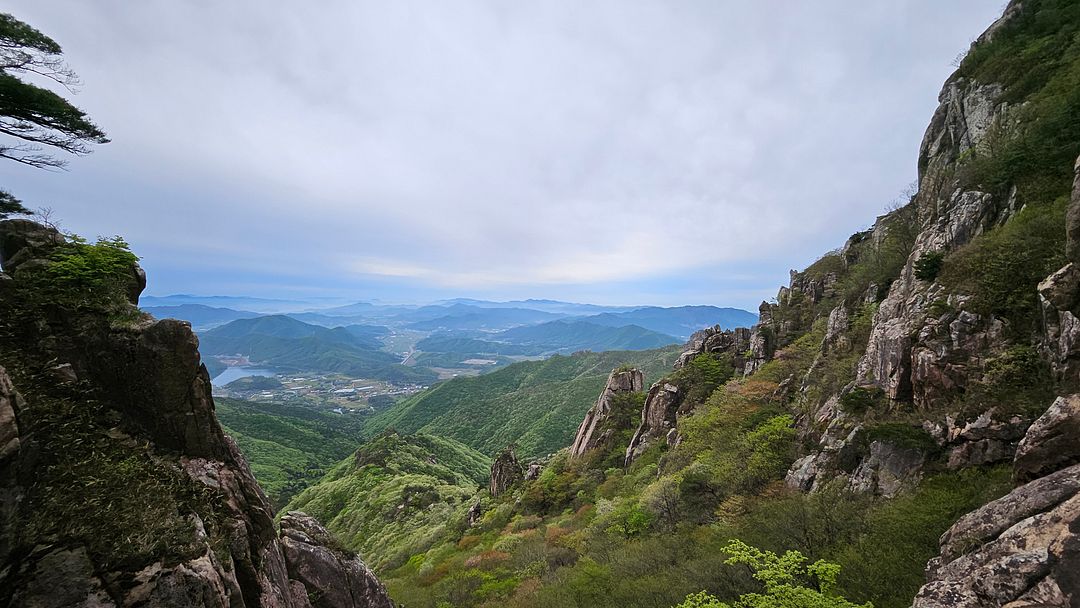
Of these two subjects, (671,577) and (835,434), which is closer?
(671,577)

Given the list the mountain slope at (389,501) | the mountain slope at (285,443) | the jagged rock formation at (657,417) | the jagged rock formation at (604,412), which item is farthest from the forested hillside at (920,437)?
the mountain slope at (285,443)

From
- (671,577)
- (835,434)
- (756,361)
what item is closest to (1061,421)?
(835,434)

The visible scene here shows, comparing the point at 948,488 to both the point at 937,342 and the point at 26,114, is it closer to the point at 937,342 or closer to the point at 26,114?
the point at 937,342

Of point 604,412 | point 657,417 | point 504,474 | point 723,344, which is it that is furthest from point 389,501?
point 723,344

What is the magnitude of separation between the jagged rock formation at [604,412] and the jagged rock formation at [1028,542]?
42.7 metres

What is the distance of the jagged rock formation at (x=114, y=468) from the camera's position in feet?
20.8

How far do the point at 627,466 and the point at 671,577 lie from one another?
27.1m

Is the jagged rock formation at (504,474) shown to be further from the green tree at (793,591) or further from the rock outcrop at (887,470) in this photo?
the green tree at (793,591)

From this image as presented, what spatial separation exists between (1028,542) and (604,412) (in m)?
47.6

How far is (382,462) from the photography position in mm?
85688

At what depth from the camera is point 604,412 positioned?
53062 millimetres

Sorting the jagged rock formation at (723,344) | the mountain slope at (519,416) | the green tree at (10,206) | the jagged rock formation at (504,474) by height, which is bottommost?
the mountain slope at (519,416)

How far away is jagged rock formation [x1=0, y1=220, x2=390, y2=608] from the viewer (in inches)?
250

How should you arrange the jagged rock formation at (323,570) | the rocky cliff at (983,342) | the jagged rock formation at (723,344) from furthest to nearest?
the jagged rock formation at (723,344) < the jagged rock formation at (323,570) < the rocky cliff at (983,342)
